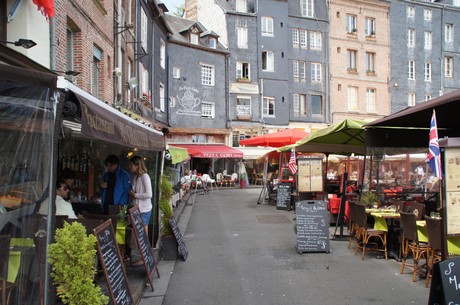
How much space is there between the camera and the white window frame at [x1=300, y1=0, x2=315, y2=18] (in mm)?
35219

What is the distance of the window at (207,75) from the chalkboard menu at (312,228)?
24558mm

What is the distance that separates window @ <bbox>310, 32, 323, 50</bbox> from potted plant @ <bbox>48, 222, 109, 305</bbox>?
33.5 metres

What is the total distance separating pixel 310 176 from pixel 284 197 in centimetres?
357

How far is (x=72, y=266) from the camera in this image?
3549 millimetres

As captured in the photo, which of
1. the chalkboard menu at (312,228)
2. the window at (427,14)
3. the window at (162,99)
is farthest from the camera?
the window at (427,14)

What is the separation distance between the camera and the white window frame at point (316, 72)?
1371 inches

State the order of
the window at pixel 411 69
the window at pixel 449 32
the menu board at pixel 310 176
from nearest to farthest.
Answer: the menu board at pixel 310 176, the window at pixel 411 69, the window at pixel 449 32

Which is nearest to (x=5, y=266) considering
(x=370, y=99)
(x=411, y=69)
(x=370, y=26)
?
(x=370, y=99)

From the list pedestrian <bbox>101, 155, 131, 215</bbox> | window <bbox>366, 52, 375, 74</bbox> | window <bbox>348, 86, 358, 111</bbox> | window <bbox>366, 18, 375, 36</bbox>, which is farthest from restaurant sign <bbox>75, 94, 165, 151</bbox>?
window <bbox>366, 18, 375, 36</bbox>

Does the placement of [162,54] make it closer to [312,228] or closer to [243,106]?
[243,106]

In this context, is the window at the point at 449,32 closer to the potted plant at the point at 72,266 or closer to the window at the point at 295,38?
the window at the point at 295,38

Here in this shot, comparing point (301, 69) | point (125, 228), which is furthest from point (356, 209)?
point (301, 69)

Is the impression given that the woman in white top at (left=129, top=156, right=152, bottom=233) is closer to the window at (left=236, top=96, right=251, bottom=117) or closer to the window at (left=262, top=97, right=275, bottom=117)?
the window at (left=236, top=96, right=251, bottom=117)

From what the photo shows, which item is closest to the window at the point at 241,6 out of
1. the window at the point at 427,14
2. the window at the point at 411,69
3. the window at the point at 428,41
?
the window at the point at 411,69
